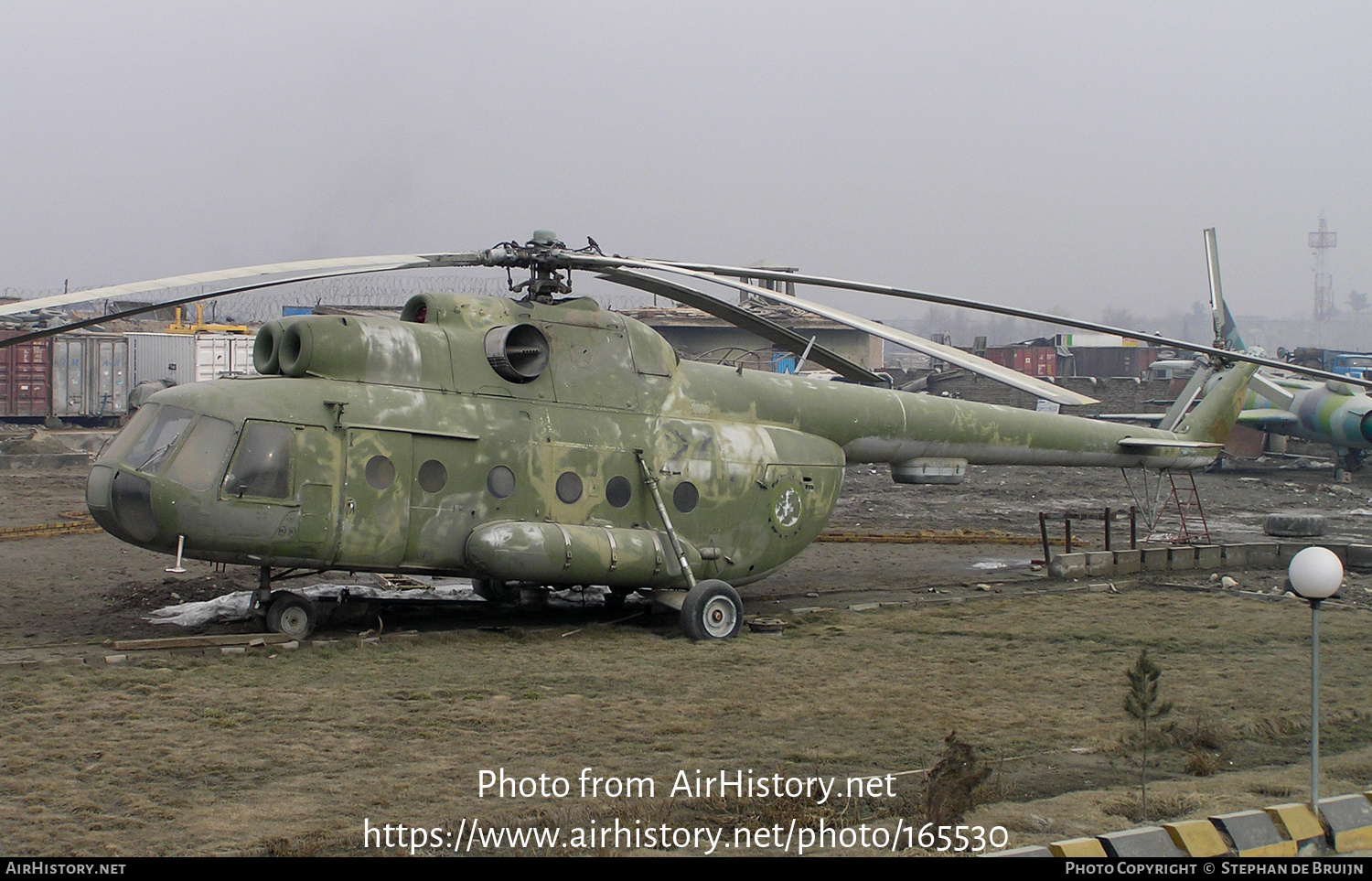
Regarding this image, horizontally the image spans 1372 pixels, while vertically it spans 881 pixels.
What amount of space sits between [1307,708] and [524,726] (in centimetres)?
638

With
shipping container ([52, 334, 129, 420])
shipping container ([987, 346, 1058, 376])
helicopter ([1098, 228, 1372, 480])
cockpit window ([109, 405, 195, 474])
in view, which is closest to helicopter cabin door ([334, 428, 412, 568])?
cockpit window ([109, 405, 195, 474])

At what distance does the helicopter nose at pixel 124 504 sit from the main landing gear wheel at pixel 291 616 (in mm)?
1399

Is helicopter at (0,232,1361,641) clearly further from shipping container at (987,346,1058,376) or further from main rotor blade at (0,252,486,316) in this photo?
shipping container at (987,346,1058,376)

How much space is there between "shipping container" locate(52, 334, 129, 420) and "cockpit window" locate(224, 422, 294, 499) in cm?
3335

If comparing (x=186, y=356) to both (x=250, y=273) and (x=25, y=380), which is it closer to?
(x=25, y=380)

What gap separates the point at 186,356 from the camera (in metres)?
42.8

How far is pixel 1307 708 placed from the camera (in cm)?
945

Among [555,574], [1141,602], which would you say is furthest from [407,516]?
[1141,602]

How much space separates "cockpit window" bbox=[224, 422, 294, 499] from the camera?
10578 millimetres

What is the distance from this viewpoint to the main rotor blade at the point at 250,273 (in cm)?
866

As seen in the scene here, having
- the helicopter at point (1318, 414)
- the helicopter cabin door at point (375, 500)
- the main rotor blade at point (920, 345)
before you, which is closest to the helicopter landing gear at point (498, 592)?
the helicopter cabin door at point (375, 500)

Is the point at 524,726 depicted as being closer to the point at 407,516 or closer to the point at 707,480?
the point at 407,516

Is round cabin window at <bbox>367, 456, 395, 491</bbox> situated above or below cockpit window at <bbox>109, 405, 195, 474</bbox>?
below

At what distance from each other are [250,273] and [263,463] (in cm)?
189
